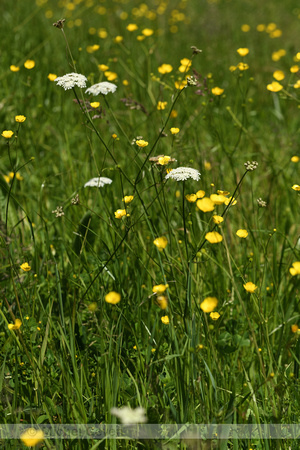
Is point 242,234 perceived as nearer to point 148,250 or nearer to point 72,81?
point 148,250

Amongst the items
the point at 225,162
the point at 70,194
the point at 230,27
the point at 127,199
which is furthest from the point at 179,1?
the point at 127,199

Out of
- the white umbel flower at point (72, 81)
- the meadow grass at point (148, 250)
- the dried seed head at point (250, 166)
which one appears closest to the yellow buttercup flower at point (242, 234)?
the meadow grass at point (148, 250)

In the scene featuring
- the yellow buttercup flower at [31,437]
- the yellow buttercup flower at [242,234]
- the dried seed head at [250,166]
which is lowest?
the yellow buttercup flower at [31,437]

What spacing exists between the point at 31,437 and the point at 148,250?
0.93 m

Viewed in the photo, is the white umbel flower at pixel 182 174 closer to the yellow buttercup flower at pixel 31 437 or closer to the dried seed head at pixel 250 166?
the dried seed head at pixel 250 166

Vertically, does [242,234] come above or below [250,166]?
below

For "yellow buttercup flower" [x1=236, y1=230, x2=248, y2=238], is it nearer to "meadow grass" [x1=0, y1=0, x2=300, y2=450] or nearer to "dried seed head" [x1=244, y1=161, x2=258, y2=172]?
"meadow grass" [x1=0, y1=0, x2=300, y2=450]

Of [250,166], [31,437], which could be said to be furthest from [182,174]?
[31,437]

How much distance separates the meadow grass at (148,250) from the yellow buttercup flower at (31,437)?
5 cm

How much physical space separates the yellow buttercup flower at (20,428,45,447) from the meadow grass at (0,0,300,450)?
2.1 inches

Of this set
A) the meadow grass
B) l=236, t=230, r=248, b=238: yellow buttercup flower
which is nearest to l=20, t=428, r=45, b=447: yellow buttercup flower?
the meadow grass

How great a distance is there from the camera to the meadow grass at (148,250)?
1.20 metres

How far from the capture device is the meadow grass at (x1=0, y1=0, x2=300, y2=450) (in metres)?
1.20

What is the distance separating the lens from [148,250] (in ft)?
5.87
